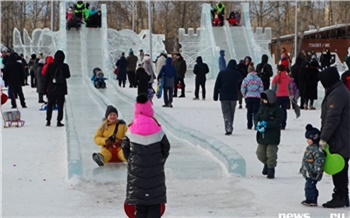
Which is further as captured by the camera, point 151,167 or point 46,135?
point 46,135

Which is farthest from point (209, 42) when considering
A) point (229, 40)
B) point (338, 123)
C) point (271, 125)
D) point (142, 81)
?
point (338, 123)

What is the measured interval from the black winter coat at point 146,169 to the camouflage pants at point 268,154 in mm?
3663

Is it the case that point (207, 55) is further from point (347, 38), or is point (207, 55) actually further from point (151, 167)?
point (151, 167)

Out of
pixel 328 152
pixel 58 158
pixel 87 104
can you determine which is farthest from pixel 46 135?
pixel 328 152

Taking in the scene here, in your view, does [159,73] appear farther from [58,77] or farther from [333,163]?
[333,163]

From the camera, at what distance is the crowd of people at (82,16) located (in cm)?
3903

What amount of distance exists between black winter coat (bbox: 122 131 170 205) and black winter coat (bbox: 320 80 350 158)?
2282 mm

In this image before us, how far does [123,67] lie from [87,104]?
10.5 meters

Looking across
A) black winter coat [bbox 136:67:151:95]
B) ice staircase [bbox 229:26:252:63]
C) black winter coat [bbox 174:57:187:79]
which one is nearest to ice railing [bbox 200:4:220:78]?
ice staircase [bbox 229:26:252:63]

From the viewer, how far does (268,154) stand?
11219 mm

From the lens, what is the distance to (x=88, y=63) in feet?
114

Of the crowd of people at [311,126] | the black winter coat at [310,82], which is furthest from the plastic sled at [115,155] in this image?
the black winter coat at [310,82]

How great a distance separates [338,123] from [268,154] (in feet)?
7.42

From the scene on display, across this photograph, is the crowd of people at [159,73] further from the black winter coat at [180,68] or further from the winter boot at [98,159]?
the winter boot at [98,159]
